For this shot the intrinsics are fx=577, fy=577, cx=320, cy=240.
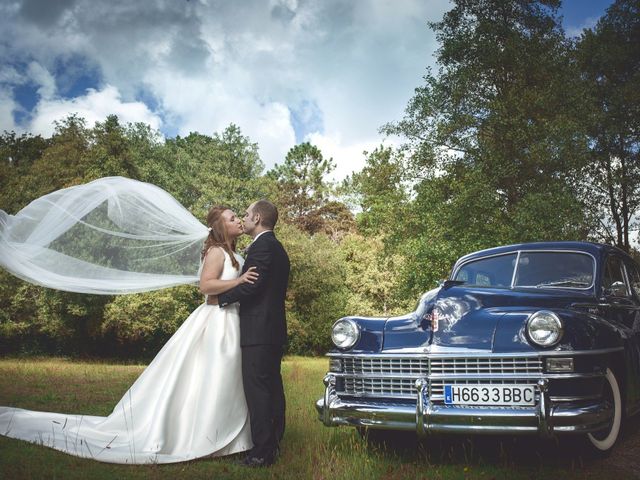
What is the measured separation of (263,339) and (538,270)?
3.00 meters

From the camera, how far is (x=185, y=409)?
519 centimetres

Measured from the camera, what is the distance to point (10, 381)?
12.2m

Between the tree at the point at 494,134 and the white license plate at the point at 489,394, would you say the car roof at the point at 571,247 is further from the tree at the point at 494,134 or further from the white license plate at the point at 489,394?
the tree at the point at 494,134

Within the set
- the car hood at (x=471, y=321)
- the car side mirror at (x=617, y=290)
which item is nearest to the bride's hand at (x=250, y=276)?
the car hood at (x=471, y=321)

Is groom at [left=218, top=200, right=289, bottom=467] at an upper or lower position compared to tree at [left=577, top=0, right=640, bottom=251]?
lower

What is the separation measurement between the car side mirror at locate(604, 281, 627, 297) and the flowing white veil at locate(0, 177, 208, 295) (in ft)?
14.0

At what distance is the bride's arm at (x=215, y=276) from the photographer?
16.6 ft

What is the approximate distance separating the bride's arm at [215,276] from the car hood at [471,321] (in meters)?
1.32

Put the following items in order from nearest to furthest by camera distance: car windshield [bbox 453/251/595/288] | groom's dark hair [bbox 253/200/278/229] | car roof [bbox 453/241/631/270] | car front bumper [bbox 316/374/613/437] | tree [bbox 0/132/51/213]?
1. car front bumper [bbox 316/374/613/437]
2. groom's dark hair [bbox 253/200/278/229]
3. car windshield [bbox 453/251/595/288]
4. car roof [bbox 453/241/631/270]
5. tree [bbox 0/132/51/213]

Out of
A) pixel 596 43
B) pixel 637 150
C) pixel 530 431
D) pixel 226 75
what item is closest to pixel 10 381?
pixel 530 431

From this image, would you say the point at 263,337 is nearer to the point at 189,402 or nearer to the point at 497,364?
the point at 189,402

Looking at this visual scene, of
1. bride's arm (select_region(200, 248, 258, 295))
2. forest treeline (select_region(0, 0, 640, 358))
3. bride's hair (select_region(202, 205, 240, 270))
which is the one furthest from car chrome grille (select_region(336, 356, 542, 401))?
forest treeline (select_region(0, 0, 640, 358))

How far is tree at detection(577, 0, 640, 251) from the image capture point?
26000mm

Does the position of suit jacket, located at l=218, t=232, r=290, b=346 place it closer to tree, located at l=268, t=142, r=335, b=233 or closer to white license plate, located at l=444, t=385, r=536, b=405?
white license plate, located at l=444, t=385, r=536, b=405
